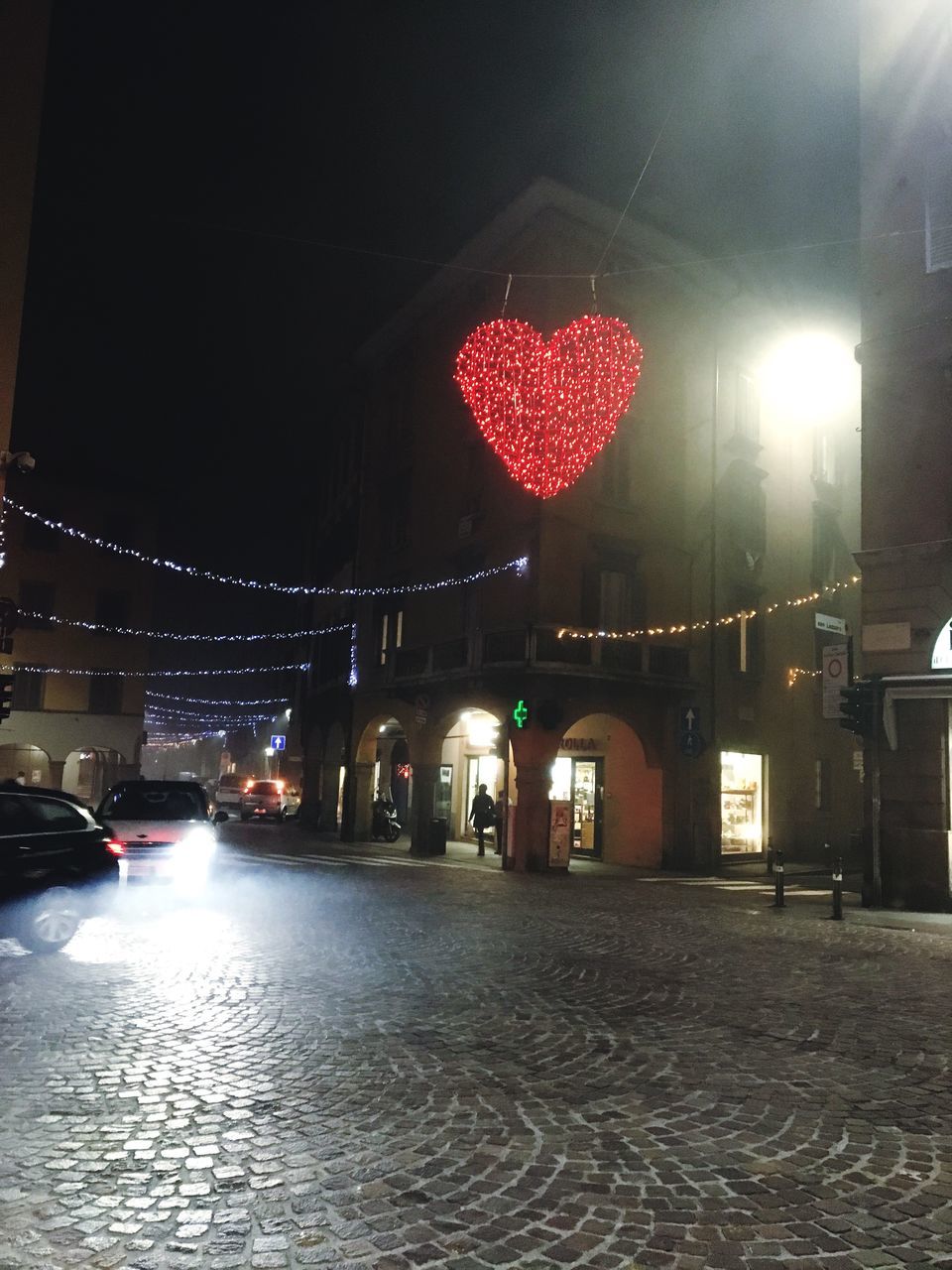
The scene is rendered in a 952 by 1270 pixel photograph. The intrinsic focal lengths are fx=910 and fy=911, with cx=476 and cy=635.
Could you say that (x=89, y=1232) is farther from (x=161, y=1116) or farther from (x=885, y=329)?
(x=885, y=329)

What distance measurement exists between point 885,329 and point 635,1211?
16555 mm

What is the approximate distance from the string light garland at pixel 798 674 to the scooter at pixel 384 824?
1293 cm

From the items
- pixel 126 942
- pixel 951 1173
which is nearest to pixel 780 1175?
pixel 951 1173

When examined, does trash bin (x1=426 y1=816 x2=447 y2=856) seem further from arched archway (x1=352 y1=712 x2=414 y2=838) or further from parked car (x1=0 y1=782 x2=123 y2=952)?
parked car (x1=0 y1=782 x2=123 y2=952)

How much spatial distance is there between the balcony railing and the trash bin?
3931 mm

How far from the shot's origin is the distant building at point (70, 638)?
39062 millimetres

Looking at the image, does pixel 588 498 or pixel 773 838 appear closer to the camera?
pixel 588 498

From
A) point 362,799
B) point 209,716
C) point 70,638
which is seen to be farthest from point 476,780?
point 209,716

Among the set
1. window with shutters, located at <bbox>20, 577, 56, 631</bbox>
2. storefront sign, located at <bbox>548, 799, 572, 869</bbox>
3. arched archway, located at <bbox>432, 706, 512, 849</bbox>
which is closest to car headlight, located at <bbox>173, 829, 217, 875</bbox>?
storefront sign, located at <bbox>548, 799, 572, 869</bbox>

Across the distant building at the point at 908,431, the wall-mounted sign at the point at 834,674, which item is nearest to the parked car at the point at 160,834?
the wall-mounted sign at the point at 834,674

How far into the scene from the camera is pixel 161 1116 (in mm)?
5051

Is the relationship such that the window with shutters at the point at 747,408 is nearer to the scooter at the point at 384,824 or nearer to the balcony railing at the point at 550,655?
the balcony railing at the point at 550,655

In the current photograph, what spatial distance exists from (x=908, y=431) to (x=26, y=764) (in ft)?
127

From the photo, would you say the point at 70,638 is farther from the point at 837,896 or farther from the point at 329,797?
the point at 837,896
